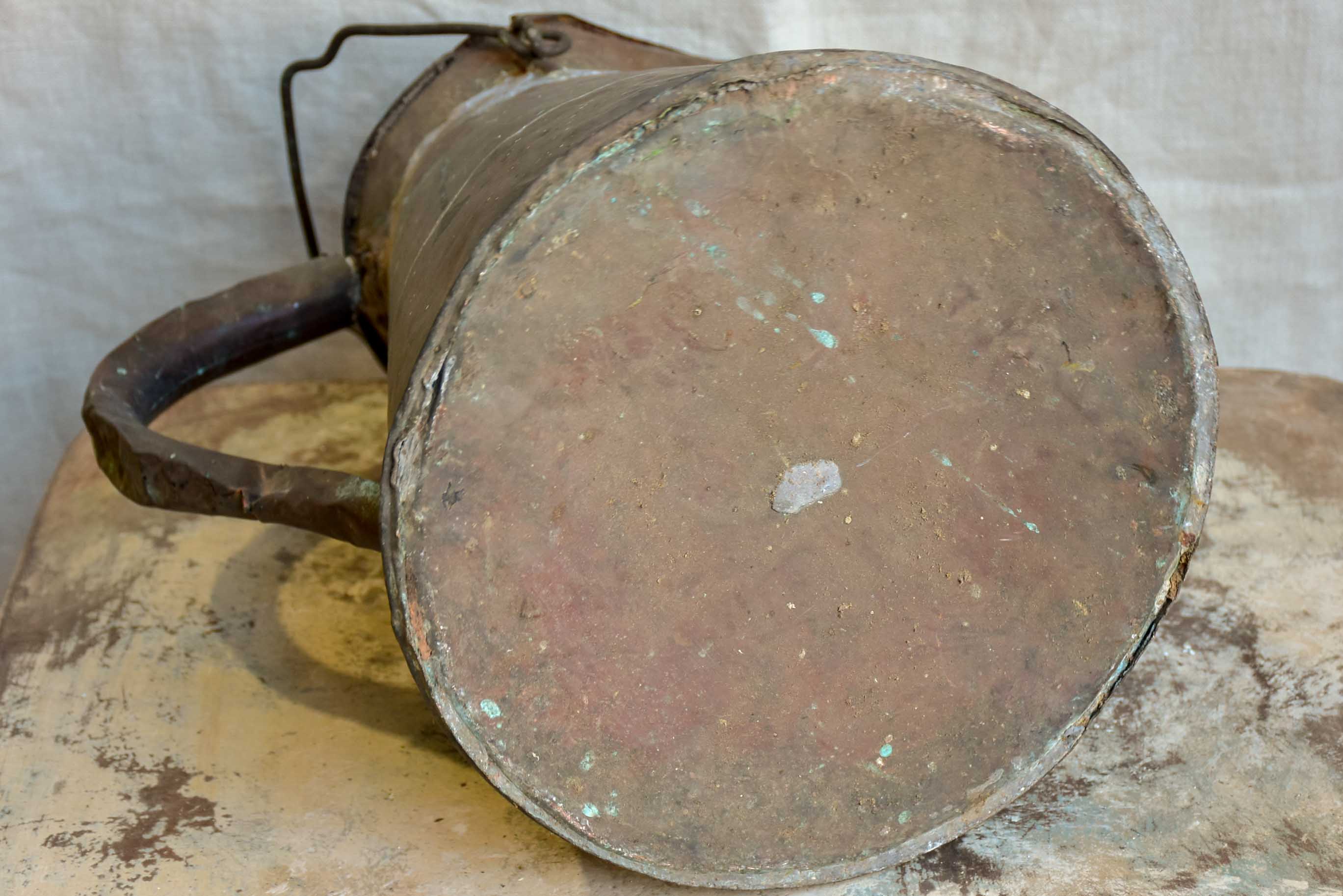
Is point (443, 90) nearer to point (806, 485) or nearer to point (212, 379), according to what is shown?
point (212, 379)

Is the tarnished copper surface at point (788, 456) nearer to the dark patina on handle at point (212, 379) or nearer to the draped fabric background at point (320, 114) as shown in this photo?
the dark patina on handle at point (212, 379)

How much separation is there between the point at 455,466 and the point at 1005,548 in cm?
36

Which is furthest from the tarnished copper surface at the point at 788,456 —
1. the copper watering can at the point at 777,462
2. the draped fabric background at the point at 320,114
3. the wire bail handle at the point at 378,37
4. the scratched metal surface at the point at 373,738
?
the draped fabric background at the point at 320,114

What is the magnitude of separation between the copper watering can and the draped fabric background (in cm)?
66

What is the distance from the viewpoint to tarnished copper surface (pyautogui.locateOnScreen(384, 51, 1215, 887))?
693mm

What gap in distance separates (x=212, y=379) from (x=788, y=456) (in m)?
0.51

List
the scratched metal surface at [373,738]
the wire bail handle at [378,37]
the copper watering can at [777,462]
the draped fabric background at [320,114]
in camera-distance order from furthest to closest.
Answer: the draped fabric background at [320,114], the wire bail handle at [378,37], the scratched metal surface at [373,738], the copper watering can at [777,462]

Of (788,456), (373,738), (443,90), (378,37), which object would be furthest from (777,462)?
(378,37)

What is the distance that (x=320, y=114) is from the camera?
56.7 inches

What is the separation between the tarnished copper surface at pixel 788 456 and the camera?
2.27 feet

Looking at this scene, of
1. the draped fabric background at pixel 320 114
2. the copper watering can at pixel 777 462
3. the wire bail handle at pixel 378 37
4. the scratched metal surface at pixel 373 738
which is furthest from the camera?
the draped fabric background at pixel 320 114

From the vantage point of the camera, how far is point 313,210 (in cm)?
149

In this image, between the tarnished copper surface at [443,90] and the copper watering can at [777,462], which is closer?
the copper watering can at [777,462]

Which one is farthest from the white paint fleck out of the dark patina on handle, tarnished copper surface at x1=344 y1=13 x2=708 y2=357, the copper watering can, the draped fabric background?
the draped fabric background
